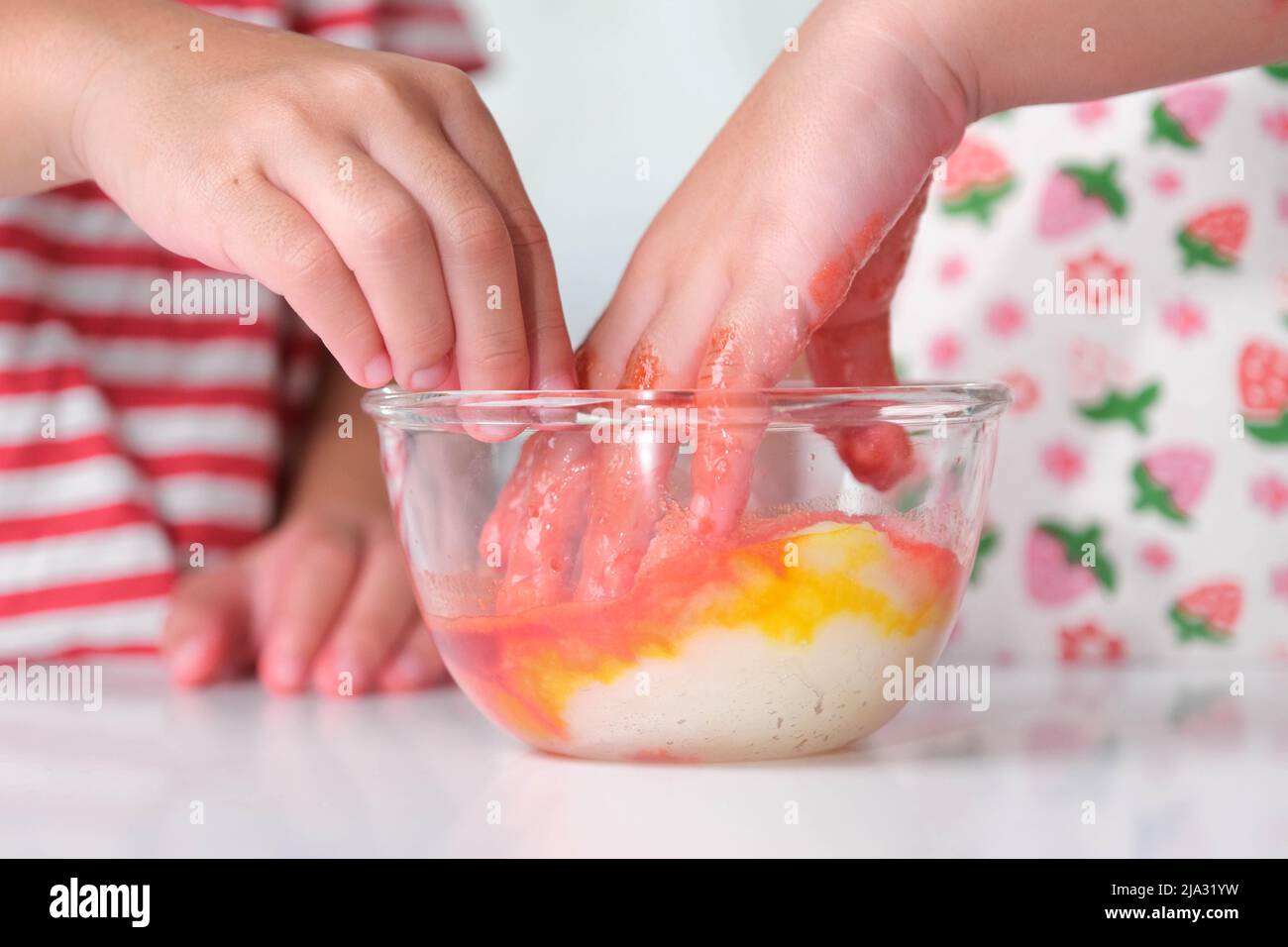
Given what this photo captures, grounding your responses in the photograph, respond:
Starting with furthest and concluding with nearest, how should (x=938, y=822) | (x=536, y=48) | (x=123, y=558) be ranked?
1. (x=536, y=48)
2. (x=123, y=558)
3. (x=938, y=822)

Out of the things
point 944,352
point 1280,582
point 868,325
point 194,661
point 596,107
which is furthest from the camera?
point 596,107

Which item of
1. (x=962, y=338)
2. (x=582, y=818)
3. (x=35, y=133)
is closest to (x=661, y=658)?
(x=582, y=818)

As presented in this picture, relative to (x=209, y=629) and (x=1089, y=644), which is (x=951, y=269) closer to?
(x=1089, y=644)

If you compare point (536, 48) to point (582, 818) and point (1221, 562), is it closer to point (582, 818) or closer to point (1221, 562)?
point (1221, 562)

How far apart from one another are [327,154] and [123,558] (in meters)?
0.64

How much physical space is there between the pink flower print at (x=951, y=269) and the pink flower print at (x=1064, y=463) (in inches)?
6.1

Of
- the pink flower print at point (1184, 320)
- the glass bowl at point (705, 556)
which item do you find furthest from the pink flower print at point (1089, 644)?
the glass bowl at point (705, 556)

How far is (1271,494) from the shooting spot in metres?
0.94

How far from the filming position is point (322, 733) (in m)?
0.66

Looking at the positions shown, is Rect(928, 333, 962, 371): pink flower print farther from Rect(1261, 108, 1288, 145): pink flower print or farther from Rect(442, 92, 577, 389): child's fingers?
Rect(442, 92, 577, 389): child's fingers

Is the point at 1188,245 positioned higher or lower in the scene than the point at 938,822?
higher

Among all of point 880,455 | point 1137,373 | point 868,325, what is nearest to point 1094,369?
point 1137,373

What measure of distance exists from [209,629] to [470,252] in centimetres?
39

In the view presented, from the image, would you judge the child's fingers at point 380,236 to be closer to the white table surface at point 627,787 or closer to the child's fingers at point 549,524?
the child's fingers at point 549,524
